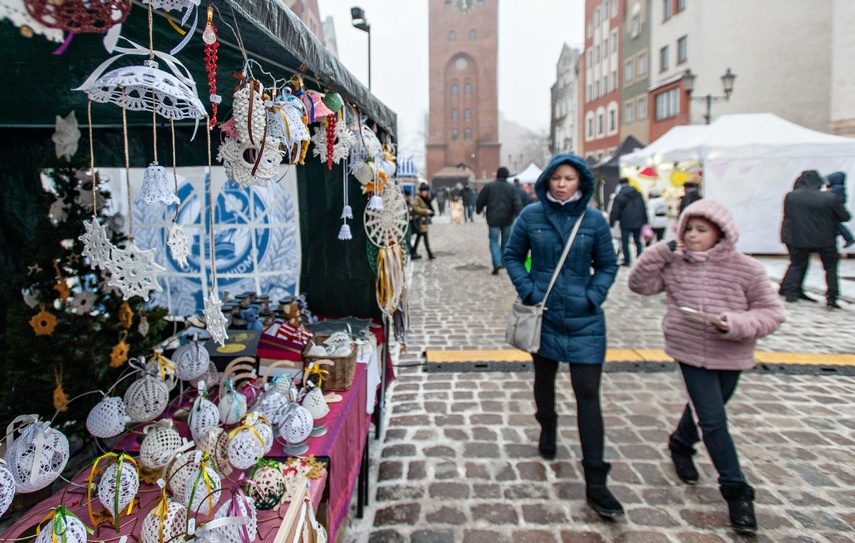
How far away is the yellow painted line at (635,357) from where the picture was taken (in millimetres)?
5422

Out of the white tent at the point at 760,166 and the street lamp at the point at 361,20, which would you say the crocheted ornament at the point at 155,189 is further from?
the white tent at the point at 760,166

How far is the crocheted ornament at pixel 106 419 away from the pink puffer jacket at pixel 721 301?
2.77 meters

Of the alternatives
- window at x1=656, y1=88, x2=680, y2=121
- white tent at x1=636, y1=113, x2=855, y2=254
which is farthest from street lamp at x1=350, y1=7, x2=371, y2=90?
window at x1=656, y1=88, x2=680, y2=121

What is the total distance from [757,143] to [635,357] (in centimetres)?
985

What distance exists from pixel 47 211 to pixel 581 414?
121 inches

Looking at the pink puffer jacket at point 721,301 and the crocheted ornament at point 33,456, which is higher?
the pink puffer jacket at point 721,301

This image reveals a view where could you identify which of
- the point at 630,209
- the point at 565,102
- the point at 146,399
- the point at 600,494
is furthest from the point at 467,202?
the point at 565,102

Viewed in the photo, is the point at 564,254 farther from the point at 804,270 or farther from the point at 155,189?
the point at 804,270

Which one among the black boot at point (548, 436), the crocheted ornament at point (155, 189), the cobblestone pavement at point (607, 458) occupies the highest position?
the crocheted ornament at point (155, 189)

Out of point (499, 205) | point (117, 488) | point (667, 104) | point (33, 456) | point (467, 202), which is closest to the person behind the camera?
point (117, 488)

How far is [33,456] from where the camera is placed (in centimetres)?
184

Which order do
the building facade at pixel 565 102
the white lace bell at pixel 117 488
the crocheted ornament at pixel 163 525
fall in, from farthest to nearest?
the building facade at pixel 565 102, the white lace bell at pixel 117 488, the crocheted ornament at pixel 163 525

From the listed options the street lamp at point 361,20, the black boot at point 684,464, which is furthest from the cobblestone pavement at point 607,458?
the street lamp at point 361,20

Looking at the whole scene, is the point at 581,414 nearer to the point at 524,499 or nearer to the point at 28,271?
the point at 524,499
